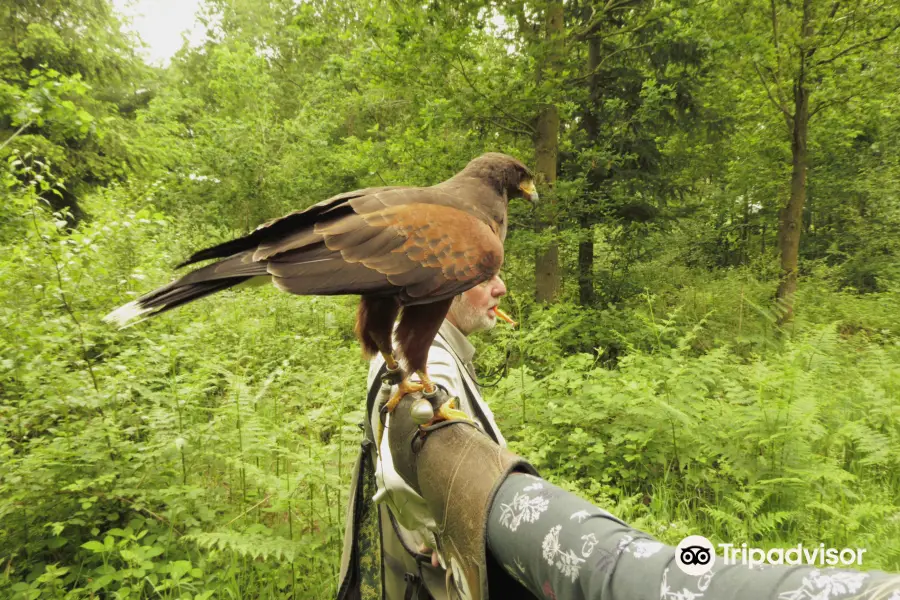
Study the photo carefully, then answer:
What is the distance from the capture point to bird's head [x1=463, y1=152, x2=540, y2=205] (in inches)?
83.6

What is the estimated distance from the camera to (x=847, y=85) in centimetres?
753

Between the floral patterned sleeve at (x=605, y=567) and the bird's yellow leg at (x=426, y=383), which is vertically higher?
the bird's yellow leg at (x=426, y=383)

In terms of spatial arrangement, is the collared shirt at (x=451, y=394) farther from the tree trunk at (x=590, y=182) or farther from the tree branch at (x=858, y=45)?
the tree branch at (x=858, y=45)

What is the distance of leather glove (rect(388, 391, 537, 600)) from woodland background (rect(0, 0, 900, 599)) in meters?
1.16

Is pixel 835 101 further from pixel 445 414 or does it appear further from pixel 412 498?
pixel 412 498

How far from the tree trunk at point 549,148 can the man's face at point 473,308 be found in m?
4.34

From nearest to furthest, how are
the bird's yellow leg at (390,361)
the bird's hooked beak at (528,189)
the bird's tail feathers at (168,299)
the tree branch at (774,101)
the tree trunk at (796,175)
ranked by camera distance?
the bird's tail feathers at (168,299), the bird's yellow leg at (390,361), the bird's hooked beak at (528,189), the tree trunk at (796,175), the tree branch at (774,101)

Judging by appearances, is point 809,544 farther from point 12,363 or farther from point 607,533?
point 12,363

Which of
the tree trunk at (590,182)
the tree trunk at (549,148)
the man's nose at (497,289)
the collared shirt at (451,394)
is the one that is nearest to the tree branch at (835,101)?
the tree trunk at (590,182)

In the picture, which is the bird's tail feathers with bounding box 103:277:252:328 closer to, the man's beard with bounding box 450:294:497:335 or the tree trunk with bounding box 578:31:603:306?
the man's beard with bounding box 450:294:497:335

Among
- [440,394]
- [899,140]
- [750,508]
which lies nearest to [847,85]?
[899,140]

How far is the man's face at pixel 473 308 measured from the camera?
2162 mm

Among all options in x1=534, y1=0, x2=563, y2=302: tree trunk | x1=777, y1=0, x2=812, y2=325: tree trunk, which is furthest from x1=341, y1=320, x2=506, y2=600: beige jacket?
x1=777, y1=0, x2=812, y2=325: tree trunk

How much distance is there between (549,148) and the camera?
680cm
